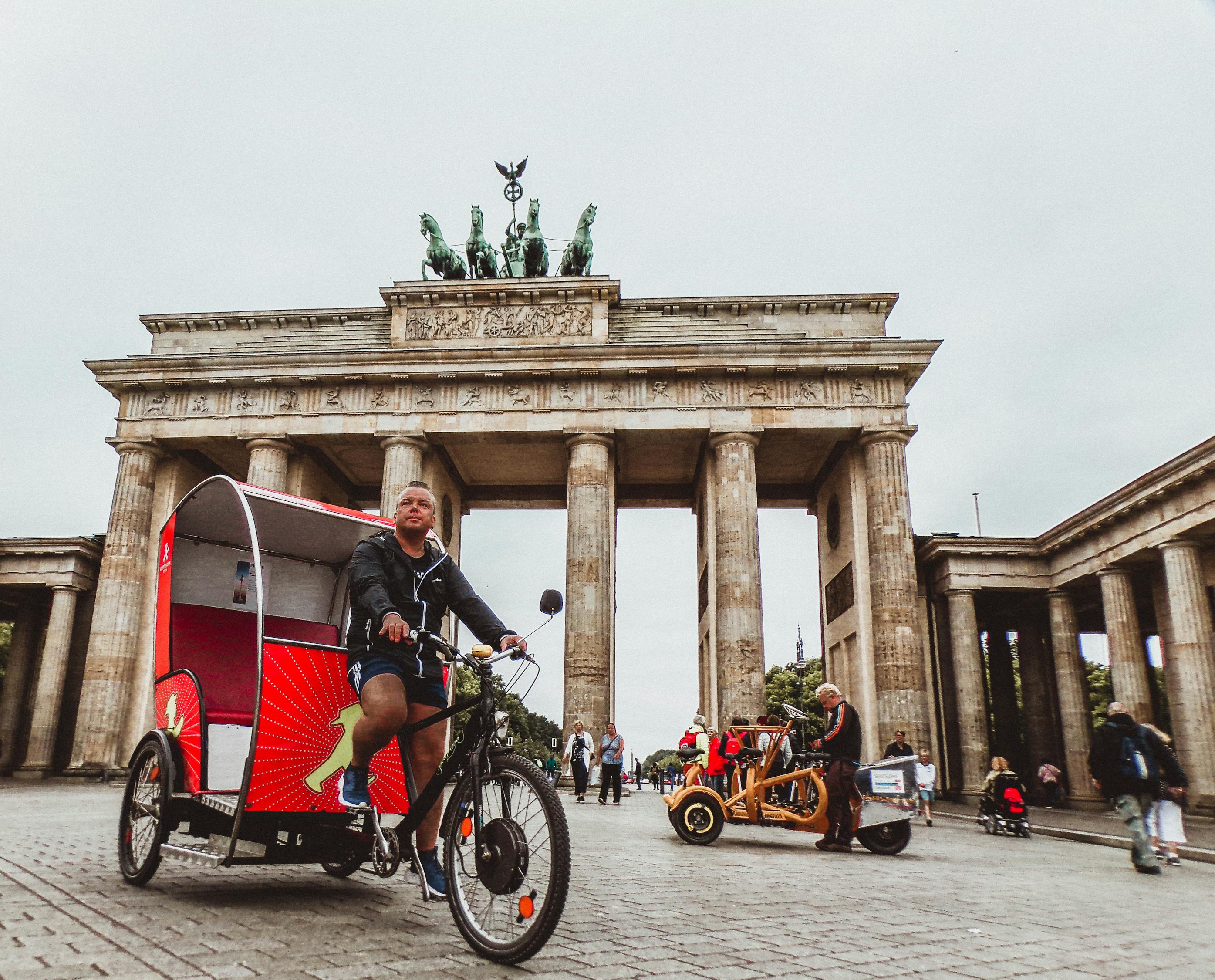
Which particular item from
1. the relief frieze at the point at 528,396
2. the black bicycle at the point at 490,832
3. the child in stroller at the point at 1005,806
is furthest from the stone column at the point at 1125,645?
the black bicycle at the point at 490,832

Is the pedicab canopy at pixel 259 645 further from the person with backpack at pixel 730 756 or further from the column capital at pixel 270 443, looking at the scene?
the column capital at pixel 270 443

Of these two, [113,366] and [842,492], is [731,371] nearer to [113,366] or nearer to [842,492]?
[842,492]

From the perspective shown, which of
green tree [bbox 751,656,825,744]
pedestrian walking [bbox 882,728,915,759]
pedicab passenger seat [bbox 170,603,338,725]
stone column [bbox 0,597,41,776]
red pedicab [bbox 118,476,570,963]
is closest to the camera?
red pedicab [bbox 118,476,570,963]

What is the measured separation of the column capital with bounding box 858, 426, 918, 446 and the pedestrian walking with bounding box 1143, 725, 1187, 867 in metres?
19.3

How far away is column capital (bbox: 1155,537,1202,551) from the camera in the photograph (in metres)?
23.4

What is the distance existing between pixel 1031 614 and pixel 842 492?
1102 cm

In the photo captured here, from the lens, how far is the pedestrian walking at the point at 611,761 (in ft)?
66.7

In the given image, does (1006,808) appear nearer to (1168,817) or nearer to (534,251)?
(1168,817)

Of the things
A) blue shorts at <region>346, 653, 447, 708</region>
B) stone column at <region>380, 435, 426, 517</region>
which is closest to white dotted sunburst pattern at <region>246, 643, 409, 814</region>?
blue shorts at <region>346, 653, 447, 708</region>

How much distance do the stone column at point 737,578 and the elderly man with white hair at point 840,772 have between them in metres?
15.5

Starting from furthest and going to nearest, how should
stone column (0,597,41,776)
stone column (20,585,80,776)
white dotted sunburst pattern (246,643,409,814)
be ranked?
stone column (0,597,41,776), stone column (20,585,80,776), white dotted sunburst pattern (246,643,409,814)

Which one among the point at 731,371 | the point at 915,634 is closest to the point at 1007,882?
the point at 915,634

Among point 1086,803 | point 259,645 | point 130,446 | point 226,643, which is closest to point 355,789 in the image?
point 259,645

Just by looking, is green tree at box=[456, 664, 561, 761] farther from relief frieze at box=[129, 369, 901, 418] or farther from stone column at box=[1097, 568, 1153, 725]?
stone column at box=[1097, 568, 1153, 725]
